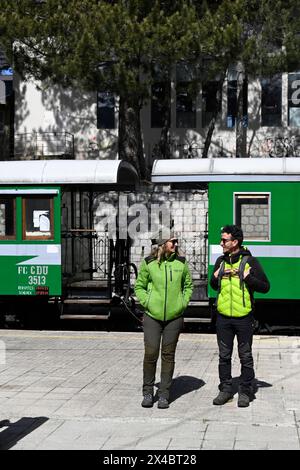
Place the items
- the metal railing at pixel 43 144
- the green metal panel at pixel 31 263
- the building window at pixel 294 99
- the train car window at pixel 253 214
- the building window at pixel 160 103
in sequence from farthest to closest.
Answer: the metal railing at pixel 43 144, the building window at pixel 294 99, the building window at pixel 160 103, the green metal panel at pixel 31 263, the train car window at pixel 253 214

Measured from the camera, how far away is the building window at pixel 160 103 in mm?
20784

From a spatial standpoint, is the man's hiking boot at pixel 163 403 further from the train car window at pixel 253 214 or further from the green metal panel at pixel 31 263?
the green metal panel at pixel 31 263

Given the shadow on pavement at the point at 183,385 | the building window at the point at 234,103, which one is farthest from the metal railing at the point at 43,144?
the shadow on pavement at the point at 183,385

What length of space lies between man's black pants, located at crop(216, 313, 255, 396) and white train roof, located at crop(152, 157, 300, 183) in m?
5.38

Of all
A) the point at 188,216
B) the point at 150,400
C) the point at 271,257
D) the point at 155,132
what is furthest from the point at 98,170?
the point at 155,132

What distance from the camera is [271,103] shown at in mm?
25312

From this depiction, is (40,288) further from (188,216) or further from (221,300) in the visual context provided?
(221,300)

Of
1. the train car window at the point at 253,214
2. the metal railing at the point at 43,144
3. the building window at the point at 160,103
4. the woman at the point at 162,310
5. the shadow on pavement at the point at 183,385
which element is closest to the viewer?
the woman at the point at 162,310

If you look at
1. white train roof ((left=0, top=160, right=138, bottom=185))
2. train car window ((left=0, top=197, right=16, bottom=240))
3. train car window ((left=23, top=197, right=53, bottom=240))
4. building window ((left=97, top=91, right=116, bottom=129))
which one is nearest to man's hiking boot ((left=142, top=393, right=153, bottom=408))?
train car window ((left=23, top=197, right=53, bottom=240))

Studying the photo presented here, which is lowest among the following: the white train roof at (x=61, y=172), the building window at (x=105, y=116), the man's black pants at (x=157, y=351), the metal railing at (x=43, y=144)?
the man's black pants at (x=157, y=351)

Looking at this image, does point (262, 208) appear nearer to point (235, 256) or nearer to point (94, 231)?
point (94, 231)

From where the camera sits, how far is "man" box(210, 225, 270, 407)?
779cm

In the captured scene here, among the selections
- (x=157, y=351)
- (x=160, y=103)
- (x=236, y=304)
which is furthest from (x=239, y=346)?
(x=160, y=103)

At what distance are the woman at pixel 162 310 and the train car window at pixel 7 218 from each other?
6.31 meters
